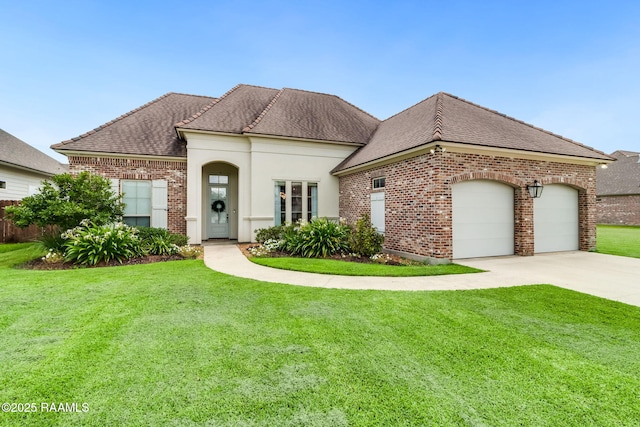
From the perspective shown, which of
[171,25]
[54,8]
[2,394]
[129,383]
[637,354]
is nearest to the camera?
[2,394]

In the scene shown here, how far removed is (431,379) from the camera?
2.48 meters

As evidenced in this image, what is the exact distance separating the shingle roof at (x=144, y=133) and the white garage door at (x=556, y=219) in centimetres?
1387

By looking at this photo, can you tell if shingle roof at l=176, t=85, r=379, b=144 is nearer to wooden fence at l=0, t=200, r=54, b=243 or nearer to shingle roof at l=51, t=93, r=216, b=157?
shingle roof at l=51, t=93, r=216, b=157

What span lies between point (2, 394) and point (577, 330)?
591 cm

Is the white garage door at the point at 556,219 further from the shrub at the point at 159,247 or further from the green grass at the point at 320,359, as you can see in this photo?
the shrub at the point at 159,247

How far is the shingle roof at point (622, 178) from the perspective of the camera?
2678 centimetres

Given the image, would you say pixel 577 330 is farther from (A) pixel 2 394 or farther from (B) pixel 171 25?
(B) pixel 171 25

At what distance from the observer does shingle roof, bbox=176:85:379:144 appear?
39.5ft

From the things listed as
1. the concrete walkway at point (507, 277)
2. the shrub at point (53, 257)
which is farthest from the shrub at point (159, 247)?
the shrub at point (53, 257)

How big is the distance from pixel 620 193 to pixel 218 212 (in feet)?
118

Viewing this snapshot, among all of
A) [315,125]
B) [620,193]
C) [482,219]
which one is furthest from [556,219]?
[620,193]

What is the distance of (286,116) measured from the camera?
13359mm

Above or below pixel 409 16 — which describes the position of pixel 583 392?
below

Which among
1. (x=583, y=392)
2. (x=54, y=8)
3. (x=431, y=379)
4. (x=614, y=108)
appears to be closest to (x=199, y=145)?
(x=54, y=8)
